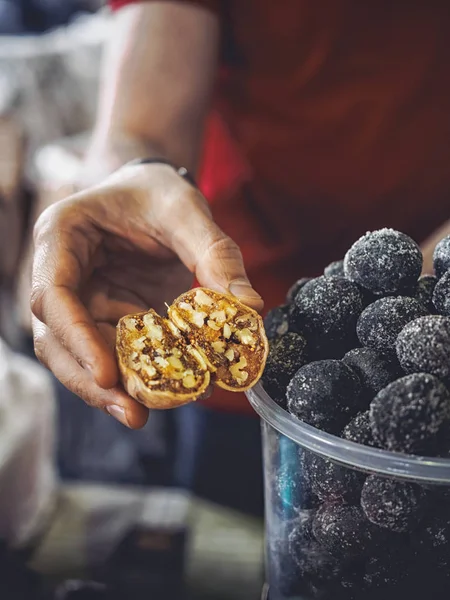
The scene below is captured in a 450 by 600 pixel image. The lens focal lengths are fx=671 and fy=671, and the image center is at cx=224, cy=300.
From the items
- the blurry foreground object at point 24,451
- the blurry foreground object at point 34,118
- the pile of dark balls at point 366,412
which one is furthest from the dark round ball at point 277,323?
the blurry foreground object at point 34,118

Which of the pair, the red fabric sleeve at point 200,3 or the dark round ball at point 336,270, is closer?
the dark round ball at point 336,270

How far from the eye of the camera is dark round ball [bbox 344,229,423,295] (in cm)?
59

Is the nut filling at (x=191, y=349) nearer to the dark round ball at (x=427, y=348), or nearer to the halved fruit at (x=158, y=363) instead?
the halved fruit at (x=158, y=363)

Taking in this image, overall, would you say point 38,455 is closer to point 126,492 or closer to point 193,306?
point 126,492

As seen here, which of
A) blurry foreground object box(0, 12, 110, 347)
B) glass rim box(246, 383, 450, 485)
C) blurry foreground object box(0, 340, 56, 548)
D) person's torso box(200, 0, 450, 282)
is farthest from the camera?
blurry foreground object box(0, 12, 110, 347)

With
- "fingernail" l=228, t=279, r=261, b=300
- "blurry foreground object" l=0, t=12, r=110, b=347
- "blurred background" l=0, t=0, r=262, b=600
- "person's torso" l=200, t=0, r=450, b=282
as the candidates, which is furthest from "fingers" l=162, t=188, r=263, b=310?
"blurry foreground object" l=0, t=12, r=110, b=347

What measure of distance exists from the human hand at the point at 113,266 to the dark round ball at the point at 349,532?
18cm

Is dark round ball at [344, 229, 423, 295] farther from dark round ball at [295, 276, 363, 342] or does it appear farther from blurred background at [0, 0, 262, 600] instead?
blurred background at [0, 0, 262, 600]

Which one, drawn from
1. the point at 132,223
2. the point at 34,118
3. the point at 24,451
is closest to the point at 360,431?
the point at 132,223

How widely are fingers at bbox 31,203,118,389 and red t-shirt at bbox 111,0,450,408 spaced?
0.46m

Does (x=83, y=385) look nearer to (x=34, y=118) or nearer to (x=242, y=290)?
(x=242, y=290)

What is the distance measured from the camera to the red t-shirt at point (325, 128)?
1011mm

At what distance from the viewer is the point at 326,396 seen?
52 centimetres

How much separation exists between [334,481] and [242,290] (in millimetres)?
184
